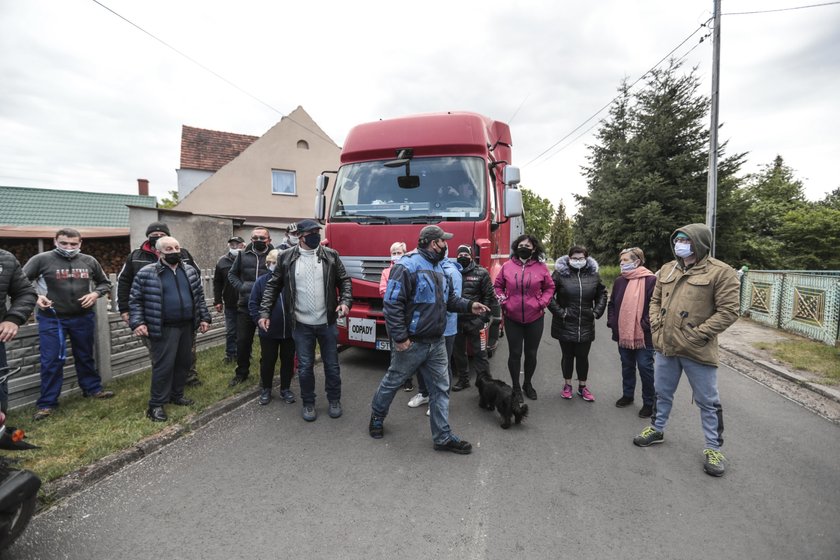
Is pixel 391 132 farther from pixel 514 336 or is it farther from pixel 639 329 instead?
pixel 639 329

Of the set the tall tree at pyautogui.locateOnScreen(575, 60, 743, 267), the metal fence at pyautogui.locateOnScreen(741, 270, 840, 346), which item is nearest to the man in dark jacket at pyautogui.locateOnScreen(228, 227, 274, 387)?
the metal fence at pyautogui.locateOnScreen(741, 270, 840, 346)

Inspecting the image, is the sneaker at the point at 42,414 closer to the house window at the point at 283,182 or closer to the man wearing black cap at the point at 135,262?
the man wearing black cap at the point at 135,262

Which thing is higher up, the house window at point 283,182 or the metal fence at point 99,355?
the house window at point 283,182

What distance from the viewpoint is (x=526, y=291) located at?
4.50 metres

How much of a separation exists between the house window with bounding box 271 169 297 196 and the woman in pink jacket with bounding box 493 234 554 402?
1699 cm

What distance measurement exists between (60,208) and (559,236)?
53.6m

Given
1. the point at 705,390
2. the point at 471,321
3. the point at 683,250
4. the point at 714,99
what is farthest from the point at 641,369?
the point at 714,99

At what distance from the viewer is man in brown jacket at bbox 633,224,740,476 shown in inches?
125

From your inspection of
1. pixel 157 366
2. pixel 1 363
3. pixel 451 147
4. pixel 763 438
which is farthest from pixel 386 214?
pixel 763 438

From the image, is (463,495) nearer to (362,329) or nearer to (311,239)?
(311,239)

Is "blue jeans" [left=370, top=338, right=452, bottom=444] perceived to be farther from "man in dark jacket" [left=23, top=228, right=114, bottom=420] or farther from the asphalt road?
"man in dark jacket" [left=23, top=228, right=114, bottom=420]

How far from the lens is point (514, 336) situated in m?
4.64

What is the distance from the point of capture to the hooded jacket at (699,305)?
10.4ft

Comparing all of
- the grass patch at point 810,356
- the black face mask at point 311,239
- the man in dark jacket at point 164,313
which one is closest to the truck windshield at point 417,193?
the black face mask at point 311,239
